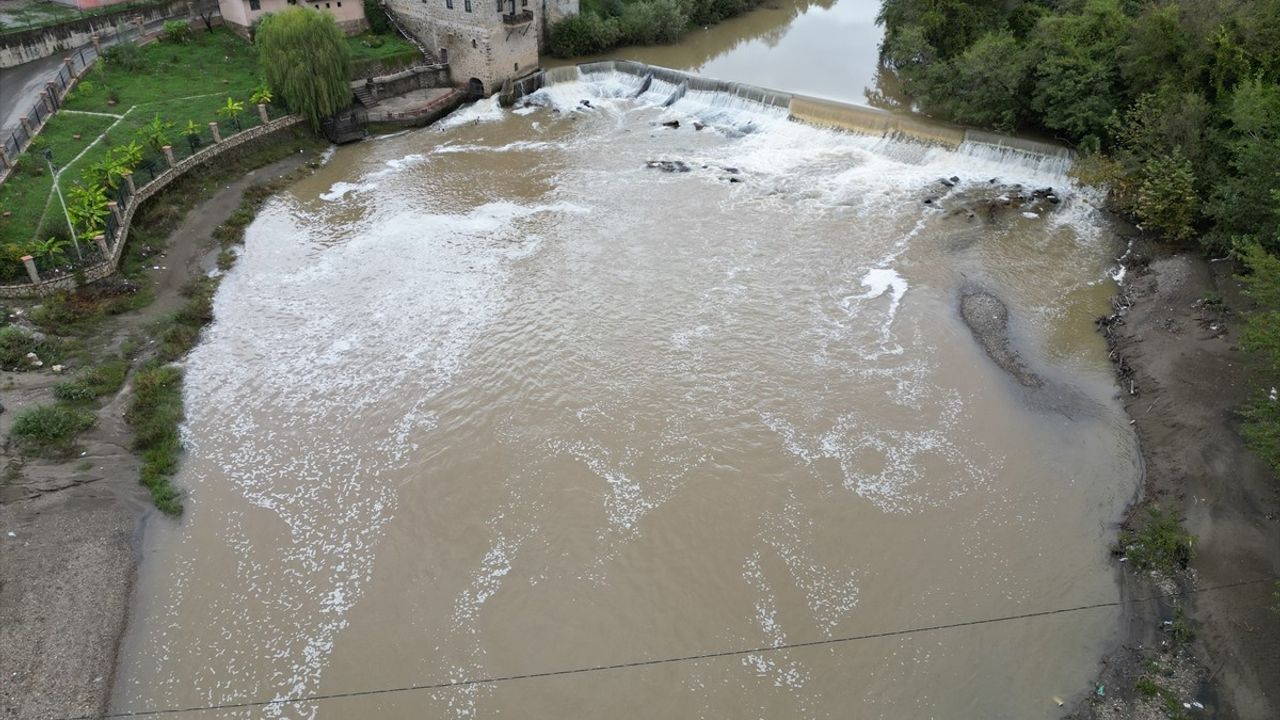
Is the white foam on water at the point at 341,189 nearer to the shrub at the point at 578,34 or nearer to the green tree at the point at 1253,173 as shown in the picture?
the shrub at the point at 578,34

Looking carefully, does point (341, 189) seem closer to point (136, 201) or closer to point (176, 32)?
point (136, 201)

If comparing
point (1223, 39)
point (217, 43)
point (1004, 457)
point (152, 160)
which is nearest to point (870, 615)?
point (1004, 457)

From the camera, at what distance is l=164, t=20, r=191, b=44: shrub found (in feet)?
130

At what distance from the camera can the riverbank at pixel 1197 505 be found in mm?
13734

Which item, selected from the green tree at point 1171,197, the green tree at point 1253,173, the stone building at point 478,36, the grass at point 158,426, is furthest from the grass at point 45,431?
the green tree at point 1171,197

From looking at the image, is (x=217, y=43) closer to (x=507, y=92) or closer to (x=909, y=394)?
(x=507, y=92)

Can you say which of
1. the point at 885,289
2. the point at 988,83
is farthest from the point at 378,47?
the point at 885,289

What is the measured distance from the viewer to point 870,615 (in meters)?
15.3

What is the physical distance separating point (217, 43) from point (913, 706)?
143 ft

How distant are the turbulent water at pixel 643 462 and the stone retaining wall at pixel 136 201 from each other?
360 cm

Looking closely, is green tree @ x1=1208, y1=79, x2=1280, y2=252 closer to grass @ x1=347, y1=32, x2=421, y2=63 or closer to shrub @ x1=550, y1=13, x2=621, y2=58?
shrub @ x1=550, y1=13, x2=621, y2=58

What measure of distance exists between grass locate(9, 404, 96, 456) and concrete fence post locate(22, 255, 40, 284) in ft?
20.2

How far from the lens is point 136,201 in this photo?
27.6 metres

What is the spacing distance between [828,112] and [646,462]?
22.8 metres
